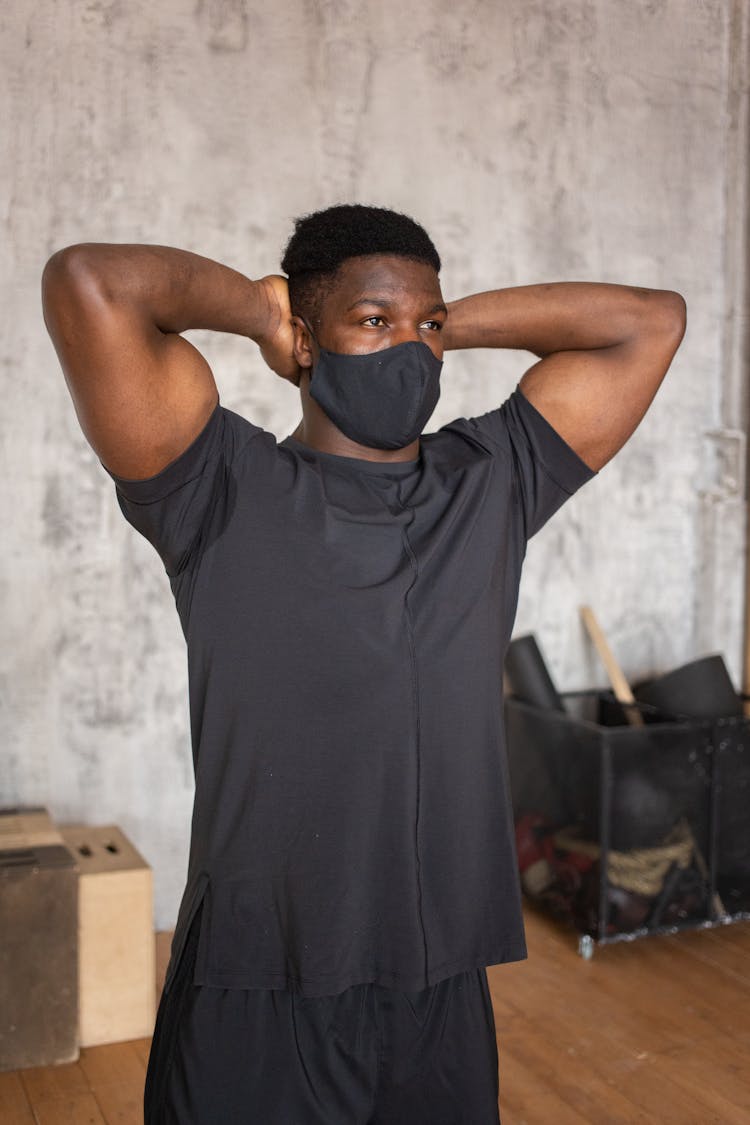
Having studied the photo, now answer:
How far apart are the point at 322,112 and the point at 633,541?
1.69 m

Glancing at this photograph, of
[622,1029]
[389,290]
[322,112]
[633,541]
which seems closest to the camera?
[389,290]

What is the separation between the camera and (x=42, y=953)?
258 centimetres

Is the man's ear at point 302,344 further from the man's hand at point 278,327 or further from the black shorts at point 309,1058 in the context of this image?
the black shorts at point 309,1058

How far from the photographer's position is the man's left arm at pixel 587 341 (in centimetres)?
150

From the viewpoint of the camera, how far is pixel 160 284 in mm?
1209

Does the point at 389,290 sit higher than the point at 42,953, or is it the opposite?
the point at 389,290

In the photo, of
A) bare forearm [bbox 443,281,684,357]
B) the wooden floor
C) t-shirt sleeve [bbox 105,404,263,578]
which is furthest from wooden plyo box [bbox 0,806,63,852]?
bare forearm [bbox 443,281,684,357]

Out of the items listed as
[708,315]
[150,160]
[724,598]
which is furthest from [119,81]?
[724,598]

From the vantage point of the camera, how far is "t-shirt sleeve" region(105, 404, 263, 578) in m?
1.25

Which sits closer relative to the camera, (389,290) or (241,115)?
(389,290)

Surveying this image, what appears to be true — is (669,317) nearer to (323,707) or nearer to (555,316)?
(555,316)

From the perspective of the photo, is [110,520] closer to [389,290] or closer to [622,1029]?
[622,1029]

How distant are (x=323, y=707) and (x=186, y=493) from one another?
0.27m

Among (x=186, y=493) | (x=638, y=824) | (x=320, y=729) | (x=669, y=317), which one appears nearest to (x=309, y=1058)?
(x=320, y=729)
